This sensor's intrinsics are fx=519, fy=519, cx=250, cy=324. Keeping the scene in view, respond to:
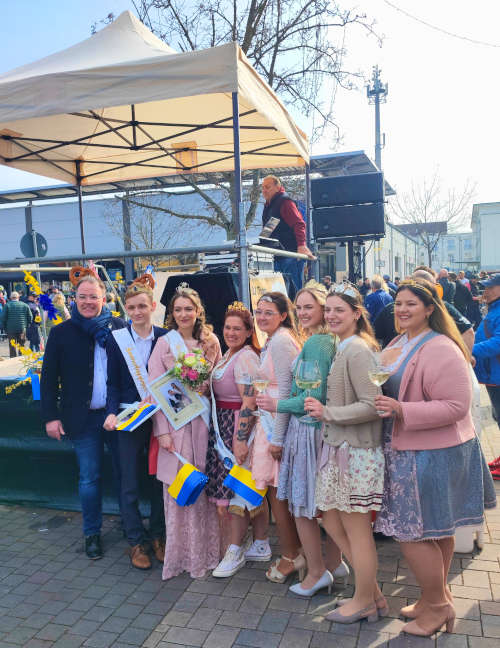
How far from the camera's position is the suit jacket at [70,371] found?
148 inches

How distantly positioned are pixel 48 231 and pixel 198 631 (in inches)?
1124

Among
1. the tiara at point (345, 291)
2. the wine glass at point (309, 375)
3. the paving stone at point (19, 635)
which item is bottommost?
the paving stone at point (19, 635)

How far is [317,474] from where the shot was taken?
9.53 ft

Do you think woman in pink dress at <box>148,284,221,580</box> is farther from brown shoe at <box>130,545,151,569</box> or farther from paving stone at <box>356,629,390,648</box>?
paving stone at <box>356,629,390,648</box>

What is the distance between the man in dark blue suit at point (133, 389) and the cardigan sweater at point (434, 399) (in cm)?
185

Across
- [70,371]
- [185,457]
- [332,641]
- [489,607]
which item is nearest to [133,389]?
[70,371]

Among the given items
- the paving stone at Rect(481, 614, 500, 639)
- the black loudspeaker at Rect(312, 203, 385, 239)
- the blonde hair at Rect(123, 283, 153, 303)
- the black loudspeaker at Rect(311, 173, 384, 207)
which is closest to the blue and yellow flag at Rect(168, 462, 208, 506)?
the blonde hair at Rect(123, 283, 153, 303)

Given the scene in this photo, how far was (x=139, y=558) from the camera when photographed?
143 inches

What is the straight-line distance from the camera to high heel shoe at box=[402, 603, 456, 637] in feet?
8.78

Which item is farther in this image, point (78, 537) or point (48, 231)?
point (48, 231)

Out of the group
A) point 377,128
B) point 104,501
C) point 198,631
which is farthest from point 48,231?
point 198,631

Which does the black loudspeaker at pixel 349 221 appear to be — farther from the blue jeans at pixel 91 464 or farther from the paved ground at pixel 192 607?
the blue jeans at pixel 91 464

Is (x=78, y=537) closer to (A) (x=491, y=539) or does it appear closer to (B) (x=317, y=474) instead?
(B) (x=317, y=474)

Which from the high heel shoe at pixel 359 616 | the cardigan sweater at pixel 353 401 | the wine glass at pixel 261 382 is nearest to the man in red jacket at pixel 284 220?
the wine glass at pixel 261 382
